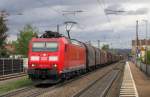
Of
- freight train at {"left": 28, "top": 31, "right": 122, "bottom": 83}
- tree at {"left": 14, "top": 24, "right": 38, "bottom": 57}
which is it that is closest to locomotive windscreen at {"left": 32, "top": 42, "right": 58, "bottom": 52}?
freight train at {"left": 28, "top": 31, "right": 122, "bottom": 83}

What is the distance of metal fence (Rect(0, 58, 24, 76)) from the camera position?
44759 mm

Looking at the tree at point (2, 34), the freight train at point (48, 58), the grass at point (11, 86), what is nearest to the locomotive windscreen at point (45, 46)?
the freight train at point (48, 58)

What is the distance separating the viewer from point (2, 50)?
78.6m

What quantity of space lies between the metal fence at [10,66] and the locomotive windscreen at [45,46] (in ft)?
40.4

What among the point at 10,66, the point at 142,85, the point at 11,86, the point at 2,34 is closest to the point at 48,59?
the point at 11,86

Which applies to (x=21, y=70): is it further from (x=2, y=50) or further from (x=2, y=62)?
(x=2, y=50)

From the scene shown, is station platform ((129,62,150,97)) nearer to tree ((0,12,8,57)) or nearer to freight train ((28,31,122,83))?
freight train ((28,31,122,83))

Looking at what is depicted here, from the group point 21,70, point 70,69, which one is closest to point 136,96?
point 70,69

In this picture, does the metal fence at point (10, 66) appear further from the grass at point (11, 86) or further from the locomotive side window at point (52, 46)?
the locomotive side window at point (52, 46)

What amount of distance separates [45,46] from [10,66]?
16.9 metres

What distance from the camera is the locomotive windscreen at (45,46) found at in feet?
106

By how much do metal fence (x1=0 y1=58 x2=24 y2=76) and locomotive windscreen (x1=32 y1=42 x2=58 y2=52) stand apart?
12.3 m

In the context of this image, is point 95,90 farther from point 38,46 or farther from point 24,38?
point 24,38

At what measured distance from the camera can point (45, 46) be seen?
32.3m
